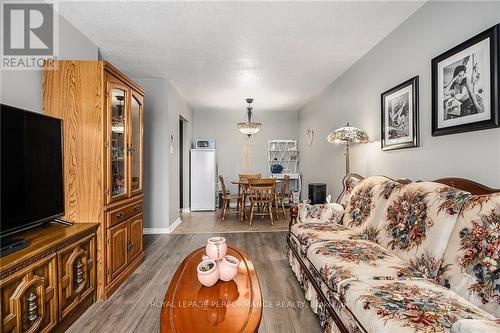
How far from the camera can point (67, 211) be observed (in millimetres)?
2191

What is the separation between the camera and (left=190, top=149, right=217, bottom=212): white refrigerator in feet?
20.5

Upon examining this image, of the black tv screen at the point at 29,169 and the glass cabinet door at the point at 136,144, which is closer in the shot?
the black tv screen at the point at 29,169

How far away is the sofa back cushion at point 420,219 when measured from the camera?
1.57m

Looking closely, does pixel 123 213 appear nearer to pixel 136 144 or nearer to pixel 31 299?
pixel 136 144

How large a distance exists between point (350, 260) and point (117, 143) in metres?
2.34

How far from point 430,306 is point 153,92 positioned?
4.41 meters

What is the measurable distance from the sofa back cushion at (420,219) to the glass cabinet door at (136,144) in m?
2.57

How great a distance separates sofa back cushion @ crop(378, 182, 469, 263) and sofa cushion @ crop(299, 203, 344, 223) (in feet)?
A: 2.45

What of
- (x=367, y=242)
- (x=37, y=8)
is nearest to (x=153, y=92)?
(x=37, y=8)

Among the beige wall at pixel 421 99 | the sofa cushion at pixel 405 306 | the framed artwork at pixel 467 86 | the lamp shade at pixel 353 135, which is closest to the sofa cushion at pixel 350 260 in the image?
the sofa cushion at pixel 405 306

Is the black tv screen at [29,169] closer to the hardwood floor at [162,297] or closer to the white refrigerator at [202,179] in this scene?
the hardwood floor at [162,297]

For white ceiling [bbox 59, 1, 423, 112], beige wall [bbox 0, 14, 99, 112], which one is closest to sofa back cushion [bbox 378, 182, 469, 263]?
white ceiling [bbox 59, 1, 423, 112]

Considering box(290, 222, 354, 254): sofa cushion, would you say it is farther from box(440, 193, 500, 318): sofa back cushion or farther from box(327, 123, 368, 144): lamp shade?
box(327, 123, 368, 144): lamp shade

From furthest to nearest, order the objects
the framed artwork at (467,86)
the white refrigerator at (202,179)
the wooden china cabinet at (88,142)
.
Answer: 1. the white refrigerator at (202,179)
2. the wooden china cabinet at (88,142)
3. the framed artwork at (467,86)
